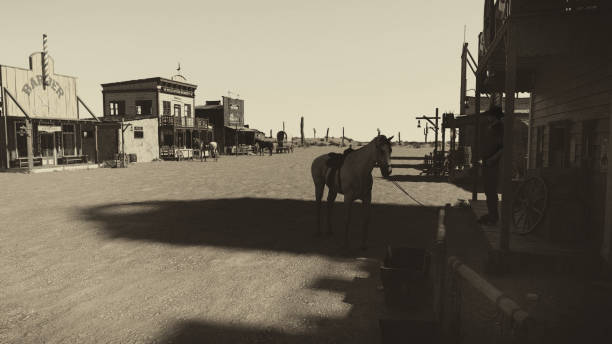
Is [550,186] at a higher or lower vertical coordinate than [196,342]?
higher

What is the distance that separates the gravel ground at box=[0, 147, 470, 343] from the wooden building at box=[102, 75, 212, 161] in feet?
89.4

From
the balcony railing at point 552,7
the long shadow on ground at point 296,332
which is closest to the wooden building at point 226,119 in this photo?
the balcony railing at point 552,7

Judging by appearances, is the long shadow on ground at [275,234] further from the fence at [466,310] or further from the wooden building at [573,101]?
the wooden building at [573,101]

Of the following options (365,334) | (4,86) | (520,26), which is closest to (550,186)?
(520,26)

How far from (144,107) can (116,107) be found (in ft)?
12.0

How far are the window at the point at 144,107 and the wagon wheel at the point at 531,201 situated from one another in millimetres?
39913

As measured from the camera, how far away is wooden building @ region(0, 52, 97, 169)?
24.4m

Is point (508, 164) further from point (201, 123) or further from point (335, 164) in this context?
point (201, 123)

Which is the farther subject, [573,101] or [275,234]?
[573,101]

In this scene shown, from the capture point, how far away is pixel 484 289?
2.78 m

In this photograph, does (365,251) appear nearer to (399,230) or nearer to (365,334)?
(399,230)

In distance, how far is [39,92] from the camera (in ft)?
86.2

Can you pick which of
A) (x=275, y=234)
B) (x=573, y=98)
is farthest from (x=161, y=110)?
(x=573, y=98)

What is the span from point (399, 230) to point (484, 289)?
18.7 ft
